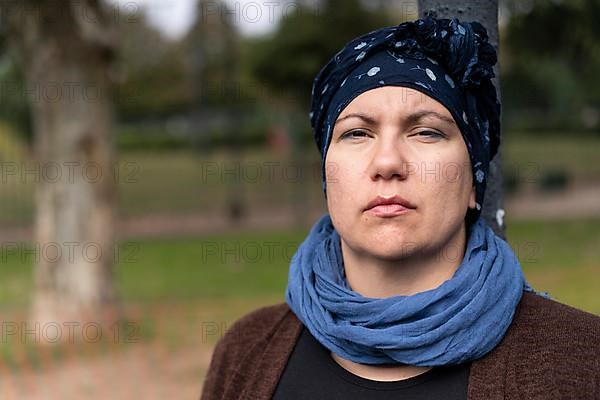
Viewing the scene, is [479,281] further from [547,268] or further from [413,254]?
[547,268]

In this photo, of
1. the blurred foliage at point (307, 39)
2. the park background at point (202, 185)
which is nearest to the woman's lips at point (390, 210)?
the park background at point (202, 185)

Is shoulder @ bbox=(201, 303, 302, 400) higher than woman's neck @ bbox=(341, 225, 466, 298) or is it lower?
→ lower

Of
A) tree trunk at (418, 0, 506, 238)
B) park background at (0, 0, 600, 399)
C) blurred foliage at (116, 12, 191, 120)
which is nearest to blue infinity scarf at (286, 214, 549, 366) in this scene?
tree trunk at (418, 0, 506, 238)

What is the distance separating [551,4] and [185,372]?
5.90 m

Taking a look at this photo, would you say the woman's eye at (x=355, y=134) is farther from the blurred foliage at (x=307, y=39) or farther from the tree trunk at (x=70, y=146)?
the blurred foliage at (x=307, y=39)

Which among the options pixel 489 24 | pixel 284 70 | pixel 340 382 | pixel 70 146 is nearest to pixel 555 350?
pixel 340 382

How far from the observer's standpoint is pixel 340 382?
6.32 ft

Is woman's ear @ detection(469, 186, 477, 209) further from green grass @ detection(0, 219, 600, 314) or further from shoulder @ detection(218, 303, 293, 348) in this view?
green grass @ detection(0, 219, 600, 314)

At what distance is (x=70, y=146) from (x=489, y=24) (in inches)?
220

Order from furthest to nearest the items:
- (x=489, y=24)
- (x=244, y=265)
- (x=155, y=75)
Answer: (x=155, y=75)
(x=244, y=265)
(x=489, y=24)

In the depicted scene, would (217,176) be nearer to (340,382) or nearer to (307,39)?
(307,39)

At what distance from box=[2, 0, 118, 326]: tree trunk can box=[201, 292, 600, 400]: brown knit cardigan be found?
5.53 meters

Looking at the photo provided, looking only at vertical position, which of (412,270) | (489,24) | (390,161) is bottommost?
(412,270)

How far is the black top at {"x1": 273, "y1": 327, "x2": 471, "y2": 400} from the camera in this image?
182cm
